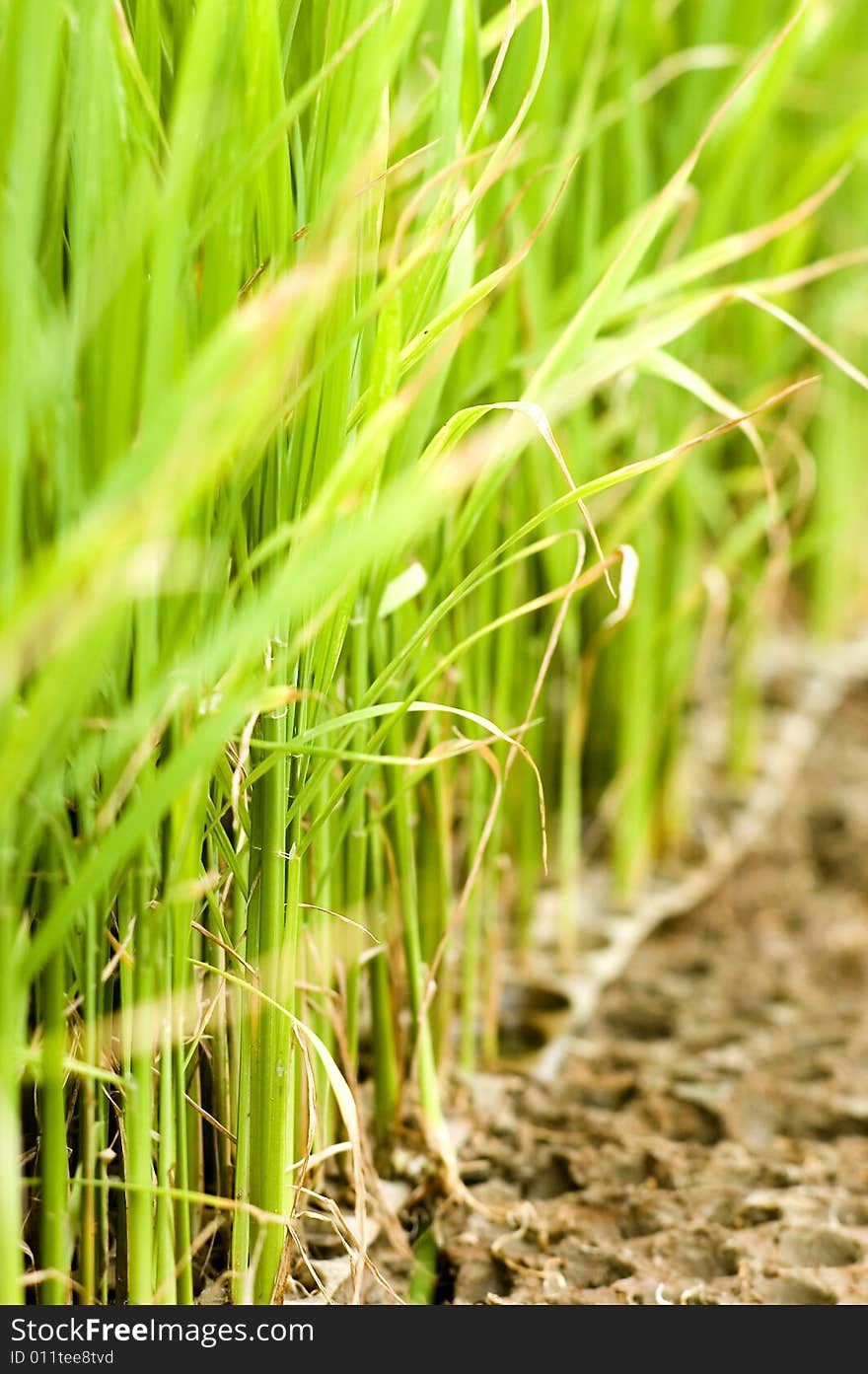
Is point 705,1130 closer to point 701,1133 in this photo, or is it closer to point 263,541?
point 701,1133

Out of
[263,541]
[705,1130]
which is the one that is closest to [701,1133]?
[705,1130]

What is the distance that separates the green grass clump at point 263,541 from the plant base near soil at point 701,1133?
6cm

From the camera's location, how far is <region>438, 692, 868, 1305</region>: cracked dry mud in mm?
582

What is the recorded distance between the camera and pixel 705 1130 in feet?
2.35

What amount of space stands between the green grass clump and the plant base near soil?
2.3 inches

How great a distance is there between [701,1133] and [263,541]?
47cm

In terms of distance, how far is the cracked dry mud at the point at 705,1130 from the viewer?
1.91 feet

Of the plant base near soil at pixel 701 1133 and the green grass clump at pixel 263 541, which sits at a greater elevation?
the green grass clump at pixel 263 541

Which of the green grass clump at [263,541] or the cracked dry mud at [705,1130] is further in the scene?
the cracked dry mud at [705,1130]

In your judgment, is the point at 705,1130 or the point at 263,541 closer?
the point at 263,541

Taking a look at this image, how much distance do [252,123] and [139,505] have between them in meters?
0.18

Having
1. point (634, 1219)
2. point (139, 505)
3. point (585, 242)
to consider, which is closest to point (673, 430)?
point (585, 242)
